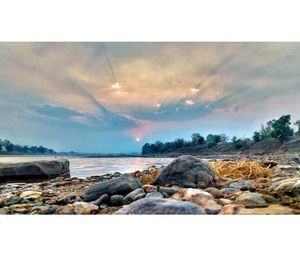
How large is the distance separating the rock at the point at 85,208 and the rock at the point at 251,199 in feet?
3.69

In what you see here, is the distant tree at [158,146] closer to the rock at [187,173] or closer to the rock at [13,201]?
the rock at [187,173]

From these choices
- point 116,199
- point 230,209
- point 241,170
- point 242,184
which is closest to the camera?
point 230,209

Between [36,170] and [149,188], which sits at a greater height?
[36,170]

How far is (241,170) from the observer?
3.43 meters

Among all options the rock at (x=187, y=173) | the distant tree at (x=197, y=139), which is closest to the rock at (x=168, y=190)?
the rock at (x=187, y=173)

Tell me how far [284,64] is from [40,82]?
240 cm

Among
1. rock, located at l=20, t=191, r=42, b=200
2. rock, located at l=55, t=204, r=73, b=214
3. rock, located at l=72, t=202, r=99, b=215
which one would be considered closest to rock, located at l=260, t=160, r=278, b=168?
rock, located at l=72, t=202, r=99, b=215

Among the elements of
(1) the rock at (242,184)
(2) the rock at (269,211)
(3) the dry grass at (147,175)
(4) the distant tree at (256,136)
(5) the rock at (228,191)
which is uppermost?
(4) the distant tree at (256,136)

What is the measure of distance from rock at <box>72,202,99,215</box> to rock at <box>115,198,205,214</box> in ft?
1.00

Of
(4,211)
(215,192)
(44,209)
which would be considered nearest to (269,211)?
(215,192)

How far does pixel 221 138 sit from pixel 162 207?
52.7 inches

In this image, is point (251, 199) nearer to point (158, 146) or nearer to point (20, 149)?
point (158, 146)

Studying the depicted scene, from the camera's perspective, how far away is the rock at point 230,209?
2.43 m
